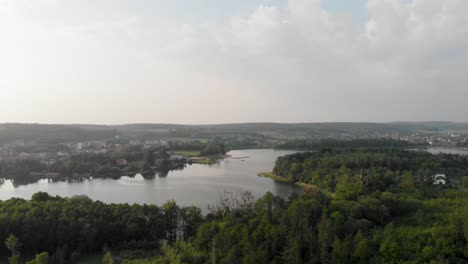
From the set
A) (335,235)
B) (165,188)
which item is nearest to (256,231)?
(335,235)

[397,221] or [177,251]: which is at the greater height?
[397,221]

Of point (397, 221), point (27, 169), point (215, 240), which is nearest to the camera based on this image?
point (215, 240)

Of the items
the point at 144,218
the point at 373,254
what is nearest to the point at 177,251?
the point at 144,218

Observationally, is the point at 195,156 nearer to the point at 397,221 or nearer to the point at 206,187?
the point at 206,187

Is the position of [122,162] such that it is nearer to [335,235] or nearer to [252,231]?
[252,231]

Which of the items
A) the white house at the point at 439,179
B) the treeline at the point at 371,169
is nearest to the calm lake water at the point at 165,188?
the treeline at the point at 371,169

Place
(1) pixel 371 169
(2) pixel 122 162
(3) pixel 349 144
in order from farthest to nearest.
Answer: (3) pixel 349 144 → (2) pixel 122 162 → (1) pixel 371 169
